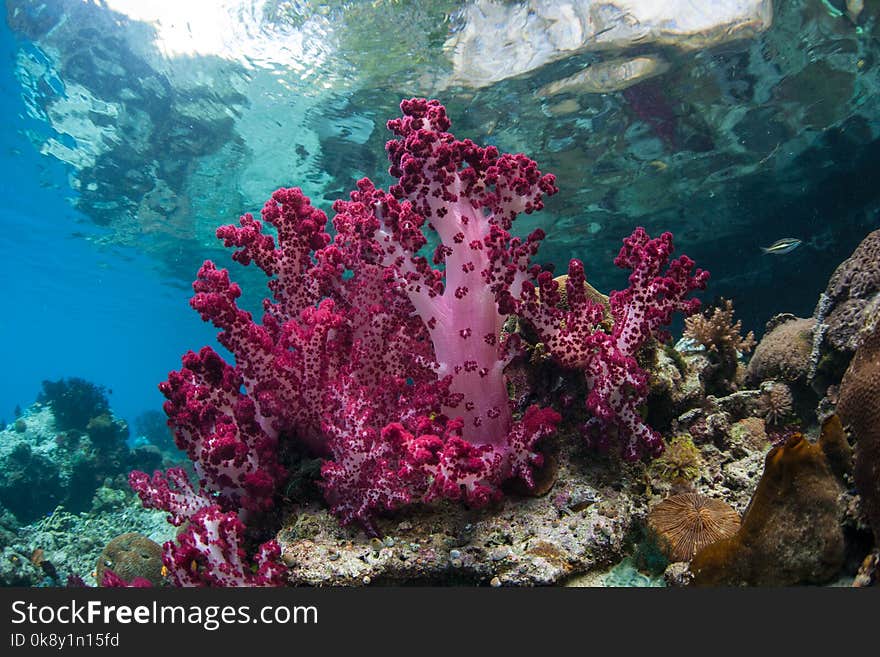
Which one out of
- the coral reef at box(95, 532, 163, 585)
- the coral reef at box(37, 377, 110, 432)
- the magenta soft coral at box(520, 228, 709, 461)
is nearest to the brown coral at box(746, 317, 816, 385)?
the magenta soft coral at box(520, 228, 709, 461)

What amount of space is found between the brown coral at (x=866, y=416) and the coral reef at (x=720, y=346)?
231 cm

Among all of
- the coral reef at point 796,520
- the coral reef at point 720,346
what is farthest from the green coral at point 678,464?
the coral reef at point 720,346

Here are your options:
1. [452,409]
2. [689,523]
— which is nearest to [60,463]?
[452,409]

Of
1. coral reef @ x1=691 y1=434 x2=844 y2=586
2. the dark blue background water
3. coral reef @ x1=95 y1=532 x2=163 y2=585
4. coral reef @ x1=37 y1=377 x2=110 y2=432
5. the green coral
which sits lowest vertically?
coral reef @ x1=691 y1=434 x2=844 y2=586

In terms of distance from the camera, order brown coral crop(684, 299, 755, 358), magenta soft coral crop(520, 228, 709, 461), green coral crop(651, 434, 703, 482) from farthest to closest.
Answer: brown coral crop(684, 299, 755, 358)
green coral crop(651, 434, 703, 482)
magenta soft coral crop(520, 228, 709, 461)

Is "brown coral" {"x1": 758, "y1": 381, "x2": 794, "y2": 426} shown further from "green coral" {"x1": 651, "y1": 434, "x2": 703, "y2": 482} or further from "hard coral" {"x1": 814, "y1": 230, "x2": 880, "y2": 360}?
"green coral" {"x1": 651, "y1": 434, "x2": 703, "y2": 482}

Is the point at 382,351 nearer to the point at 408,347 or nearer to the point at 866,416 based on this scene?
the point at 408,347

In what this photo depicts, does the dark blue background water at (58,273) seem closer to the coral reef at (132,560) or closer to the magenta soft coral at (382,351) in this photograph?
the coral reef at (132,560)

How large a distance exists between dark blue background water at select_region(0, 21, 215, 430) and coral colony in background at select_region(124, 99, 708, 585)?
1443 centimetres

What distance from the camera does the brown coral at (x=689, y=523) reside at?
2650 mm

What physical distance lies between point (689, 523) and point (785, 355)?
8.37 ft

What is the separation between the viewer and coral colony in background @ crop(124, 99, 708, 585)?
280 cm

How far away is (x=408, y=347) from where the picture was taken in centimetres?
317

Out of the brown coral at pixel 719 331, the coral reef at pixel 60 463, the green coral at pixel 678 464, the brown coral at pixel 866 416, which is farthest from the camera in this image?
the coral reef at pixel 60 463
